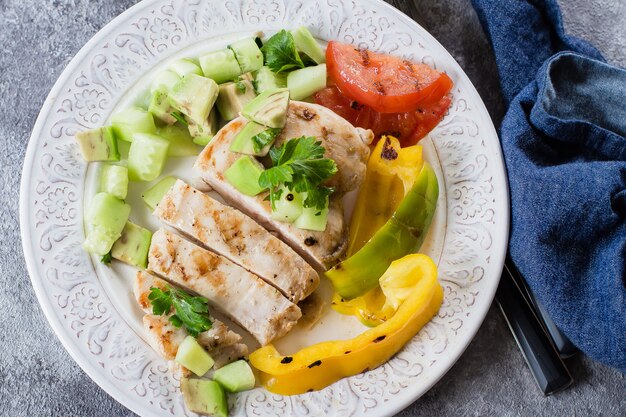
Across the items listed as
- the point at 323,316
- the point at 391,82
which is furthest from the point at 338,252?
the point at 391,82

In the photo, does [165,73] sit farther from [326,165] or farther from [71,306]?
[71,306]

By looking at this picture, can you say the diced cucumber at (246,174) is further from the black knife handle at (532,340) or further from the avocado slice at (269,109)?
the black knife handle at (532,340)

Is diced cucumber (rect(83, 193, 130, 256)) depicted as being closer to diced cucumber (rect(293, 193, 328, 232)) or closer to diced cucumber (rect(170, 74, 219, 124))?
diced cucumber (rect(170, 74, 219, 124))

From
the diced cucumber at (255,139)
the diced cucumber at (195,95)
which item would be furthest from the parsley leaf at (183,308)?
the diced cucumber at (195,95)

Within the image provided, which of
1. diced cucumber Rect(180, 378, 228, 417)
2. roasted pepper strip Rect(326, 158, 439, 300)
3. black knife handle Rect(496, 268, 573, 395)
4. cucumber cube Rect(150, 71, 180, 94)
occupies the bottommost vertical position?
black knife handle Rect(496, 268, 573, 395)

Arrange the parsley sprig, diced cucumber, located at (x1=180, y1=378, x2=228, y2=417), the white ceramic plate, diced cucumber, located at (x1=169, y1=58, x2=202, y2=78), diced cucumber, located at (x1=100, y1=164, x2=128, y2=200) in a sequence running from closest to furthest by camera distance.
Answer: the parsley sprig → diced cucumber, located at (x1=180, y1=378, x2=228, y2=417) → the white ceramic plate → diced cucumber, located at (x1=100, y1=164, x2=128, y2=200) → diced cucumber, located at (x1=169, y1=58, x2=202, y2=78)

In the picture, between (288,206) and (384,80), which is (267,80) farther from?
(288,206)

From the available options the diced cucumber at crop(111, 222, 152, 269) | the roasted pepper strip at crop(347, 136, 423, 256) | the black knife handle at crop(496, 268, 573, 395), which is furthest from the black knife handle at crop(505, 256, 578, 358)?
the diced cucumber at crop(111, 222, 152, 269)
